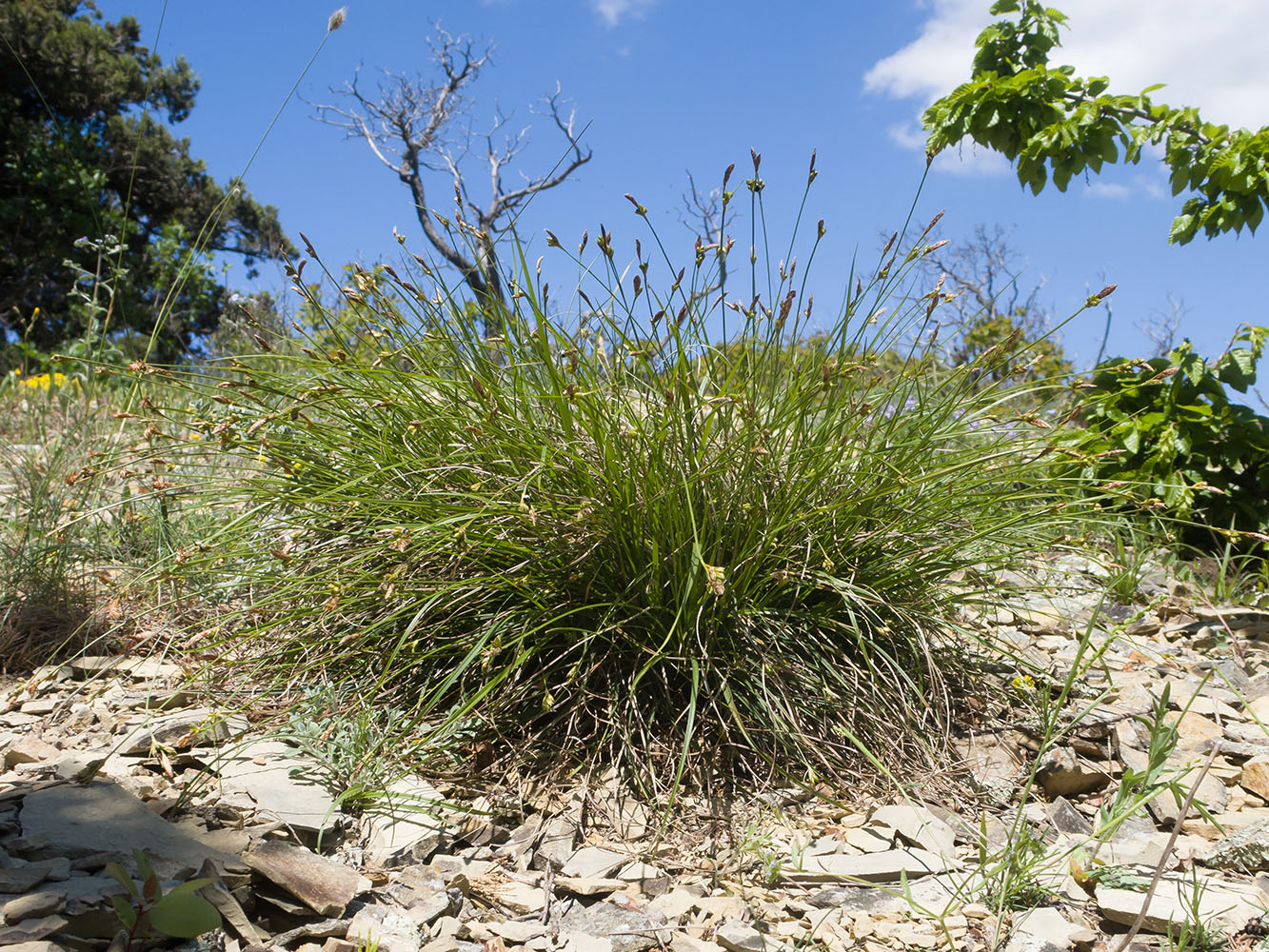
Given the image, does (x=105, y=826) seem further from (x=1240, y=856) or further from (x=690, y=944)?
(x=1240, y=856)

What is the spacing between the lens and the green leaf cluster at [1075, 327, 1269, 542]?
13.9ft

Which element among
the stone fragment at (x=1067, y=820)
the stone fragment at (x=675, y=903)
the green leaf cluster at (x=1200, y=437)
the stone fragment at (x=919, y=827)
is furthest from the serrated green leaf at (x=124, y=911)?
the green leaf cluster at (x=1200, y=437)

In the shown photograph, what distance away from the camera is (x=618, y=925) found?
195 cm

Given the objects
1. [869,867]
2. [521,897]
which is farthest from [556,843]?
[869,867]

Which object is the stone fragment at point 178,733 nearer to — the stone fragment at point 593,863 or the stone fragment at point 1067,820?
the stone fragment at point 593,863

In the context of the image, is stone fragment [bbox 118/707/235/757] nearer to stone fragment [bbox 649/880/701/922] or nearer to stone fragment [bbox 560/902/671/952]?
stone fragment [bbox 560/902/671/952]

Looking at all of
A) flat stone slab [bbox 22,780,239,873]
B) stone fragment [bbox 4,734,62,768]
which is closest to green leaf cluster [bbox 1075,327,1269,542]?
flat stone slab [bbox 22,780,239,873]

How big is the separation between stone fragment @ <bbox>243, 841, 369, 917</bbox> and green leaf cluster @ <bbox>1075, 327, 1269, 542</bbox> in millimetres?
3611

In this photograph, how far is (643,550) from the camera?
255cm

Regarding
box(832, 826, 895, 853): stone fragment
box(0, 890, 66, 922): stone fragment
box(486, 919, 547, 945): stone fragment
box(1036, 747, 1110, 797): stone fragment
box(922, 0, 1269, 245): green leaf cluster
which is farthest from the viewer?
box(922, 0, 1269, 245): green leaf cluster

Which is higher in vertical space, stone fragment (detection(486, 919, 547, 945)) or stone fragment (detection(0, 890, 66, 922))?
stone fragment (detection(0, 890, 66, 922))

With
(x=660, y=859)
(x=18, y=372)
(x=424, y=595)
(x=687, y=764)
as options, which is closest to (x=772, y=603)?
(x=687, y=764)

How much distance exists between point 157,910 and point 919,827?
5.52 feet

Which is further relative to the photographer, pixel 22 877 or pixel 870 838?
pixel 870 838
